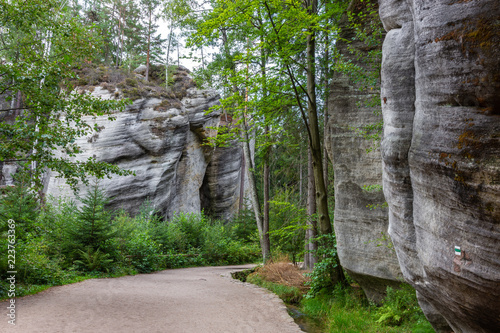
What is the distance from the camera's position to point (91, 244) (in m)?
10.4

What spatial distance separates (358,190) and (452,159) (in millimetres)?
4220

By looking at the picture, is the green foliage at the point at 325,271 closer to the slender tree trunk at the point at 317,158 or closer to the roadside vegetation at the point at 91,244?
the slender tree trunk at the point at 317,158

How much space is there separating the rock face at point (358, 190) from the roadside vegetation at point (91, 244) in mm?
6486

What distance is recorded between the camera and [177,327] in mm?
5027

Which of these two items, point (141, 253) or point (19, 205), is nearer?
point (19, 205)

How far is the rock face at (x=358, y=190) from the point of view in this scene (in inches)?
254

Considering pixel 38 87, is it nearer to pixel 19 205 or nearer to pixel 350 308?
pixel 19 205

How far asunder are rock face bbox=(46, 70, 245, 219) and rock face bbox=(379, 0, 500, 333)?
12843 mm

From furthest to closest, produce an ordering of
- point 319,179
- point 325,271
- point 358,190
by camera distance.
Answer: point 319,179
point 325,271
point 358,190

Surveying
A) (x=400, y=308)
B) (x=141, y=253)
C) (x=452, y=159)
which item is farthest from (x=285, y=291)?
(x=141, y=253)

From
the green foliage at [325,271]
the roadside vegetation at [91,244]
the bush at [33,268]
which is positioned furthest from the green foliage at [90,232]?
the green foliage at [325,271]

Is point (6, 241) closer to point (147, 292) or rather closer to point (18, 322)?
point (18, 322)

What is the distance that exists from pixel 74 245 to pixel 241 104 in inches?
277

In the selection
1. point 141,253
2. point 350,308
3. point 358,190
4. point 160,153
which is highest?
point 160,153
